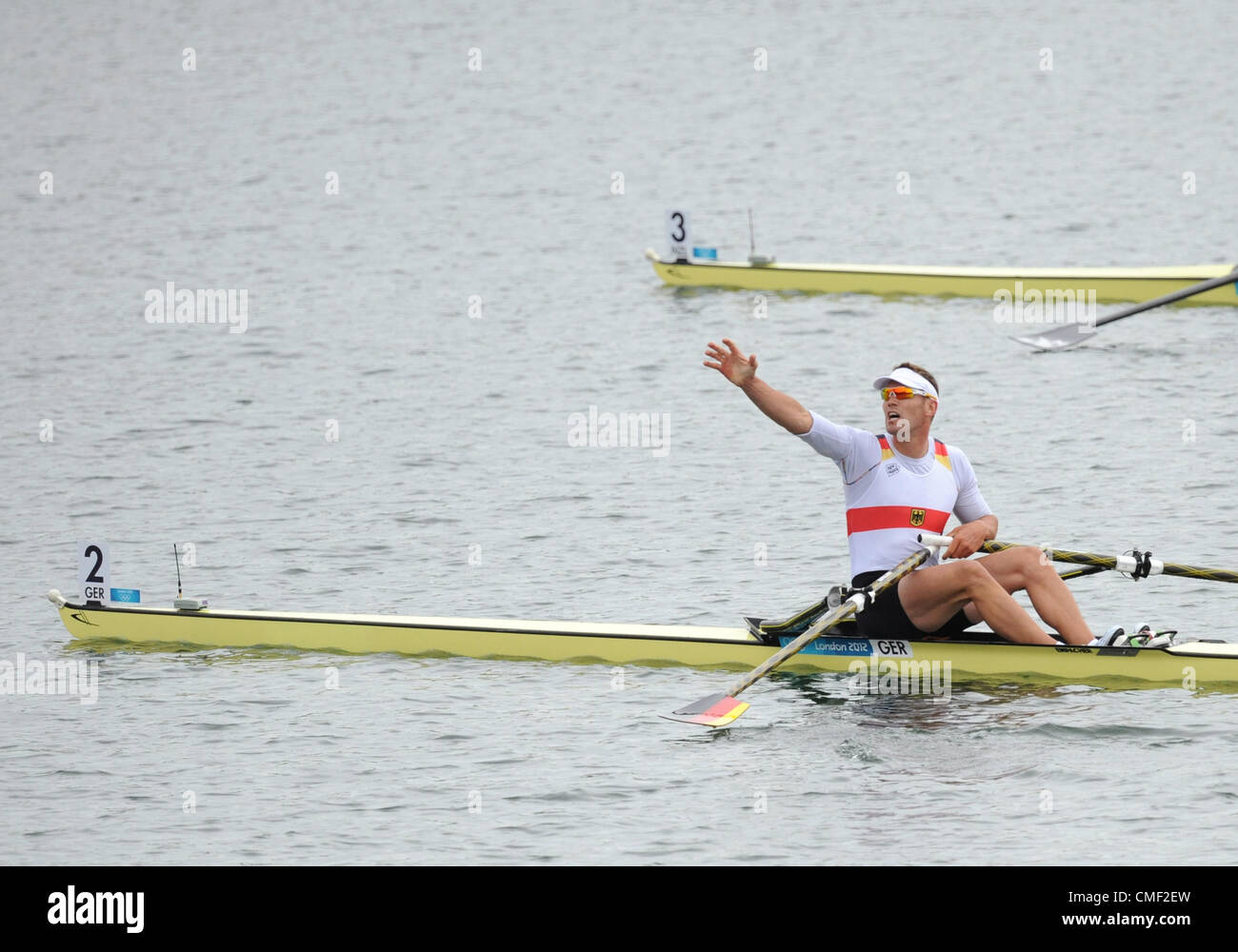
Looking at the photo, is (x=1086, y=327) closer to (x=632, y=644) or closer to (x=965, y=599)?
(x=632, y=644)

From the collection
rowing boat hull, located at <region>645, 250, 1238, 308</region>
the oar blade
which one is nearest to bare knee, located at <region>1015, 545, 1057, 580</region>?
the oar blade

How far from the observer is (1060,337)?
896 inches

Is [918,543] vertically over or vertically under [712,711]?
over

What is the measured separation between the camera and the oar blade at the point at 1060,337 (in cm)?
2231

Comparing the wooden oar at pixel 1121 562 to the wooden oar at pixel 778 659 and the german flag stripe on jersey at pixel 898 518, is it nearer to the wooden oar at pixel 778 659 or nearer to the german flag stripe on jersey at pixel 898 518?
the german flag stripe on jersey at pixel 898 518

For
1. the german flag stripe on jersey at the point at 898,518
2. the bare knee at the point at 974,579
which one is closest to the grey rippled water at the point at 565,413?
the bare knee at the point at 974,579

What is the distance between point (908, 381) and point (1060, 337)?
11324mm

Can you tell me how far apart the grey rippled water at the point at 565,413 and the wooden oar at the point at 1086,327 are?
354mm

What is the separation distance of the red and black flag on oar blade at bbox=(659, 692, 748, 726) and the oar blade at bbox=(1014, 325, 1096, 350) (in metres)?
11.2

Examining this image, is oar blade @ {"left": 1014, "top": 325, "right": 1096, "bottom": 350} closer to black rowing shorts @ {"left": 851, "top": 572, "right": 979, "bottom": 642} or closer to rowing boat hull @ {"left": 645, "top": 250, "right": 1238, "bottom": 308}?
rowing boat hull @ {"left": 645, "top": 250, "right": 1238, "bottom": 308}

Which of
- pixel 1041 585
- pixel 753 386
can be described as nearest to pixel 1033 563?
pixel 1041 585
